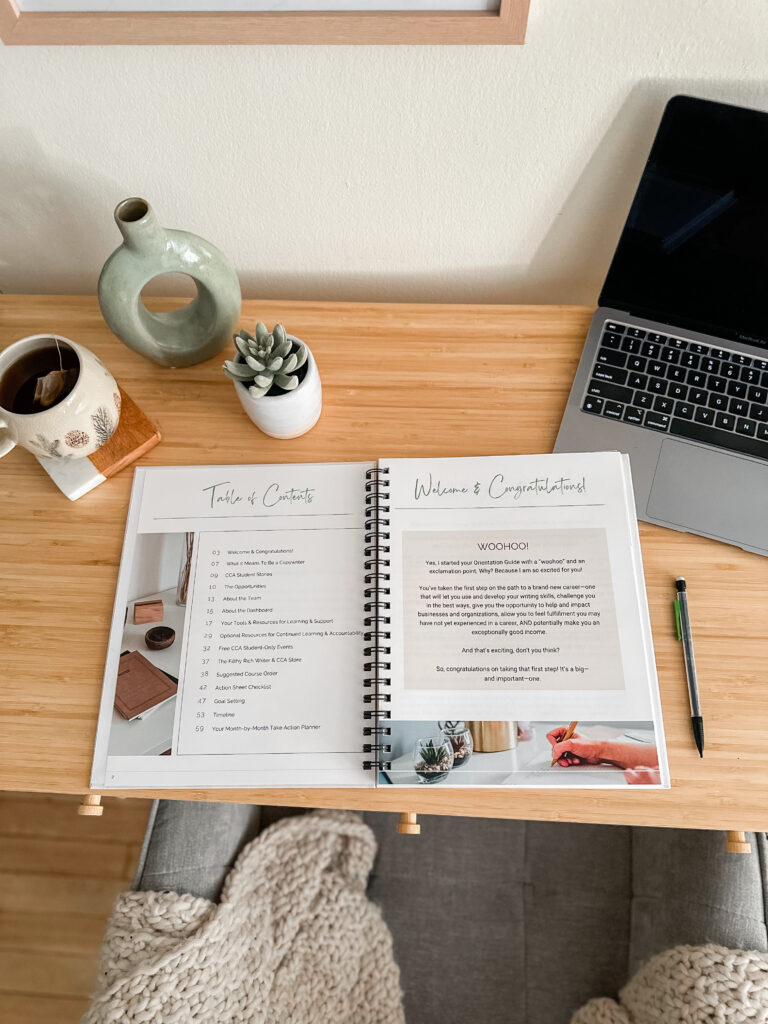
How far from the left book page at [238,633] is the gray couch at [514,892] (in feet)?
0.77

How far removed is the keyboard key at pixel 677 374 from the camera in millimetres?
741

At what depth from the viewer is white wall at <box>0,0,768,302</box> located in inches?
24.4

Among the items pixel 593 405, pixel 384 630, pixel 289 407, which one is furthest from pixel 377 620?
pixel 593 405

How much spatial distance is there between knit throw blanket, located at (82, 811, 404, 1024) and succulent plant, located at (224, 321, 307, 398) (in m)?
0.56

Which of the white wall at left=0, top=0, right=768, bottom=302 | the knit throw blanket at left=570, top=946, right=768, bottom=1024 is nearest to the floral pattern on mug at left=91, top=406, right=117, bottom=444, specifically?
the white wall at left=0, top=0, right=768, bottom=302

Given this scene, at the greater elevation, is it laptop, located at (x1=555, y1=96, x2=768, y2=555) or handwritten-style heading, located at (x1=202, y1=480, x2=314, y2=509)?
laptop, located at (x1=555, y1=96, x2=768, y2=555)

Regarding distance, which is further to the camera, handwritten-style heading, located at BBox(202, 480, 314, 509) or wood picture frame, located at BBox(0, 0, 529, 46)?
handwritten-style heading, located at BBox(202, 480, 314, 509)

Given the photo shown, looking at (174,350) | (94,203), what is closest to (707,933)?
(174,350)

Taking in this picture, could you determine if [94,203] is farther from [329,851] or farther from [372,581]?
[329,851]

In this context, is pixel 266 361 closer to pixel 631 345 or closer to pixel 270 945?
pixel 631 345

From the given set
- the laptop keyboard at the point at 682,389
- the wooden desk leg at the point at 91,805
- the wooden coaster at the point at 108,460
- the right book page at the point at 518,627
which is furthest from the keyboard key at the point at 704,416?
the wooden desk leg at the point at 91,805

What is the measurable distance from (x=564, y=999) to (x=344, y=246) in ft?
3.17

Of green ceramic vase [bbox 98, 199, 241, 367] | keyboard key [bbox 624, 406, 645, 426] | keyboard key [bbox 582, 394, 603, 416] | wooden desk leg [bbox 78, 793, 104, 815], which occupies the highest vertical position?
green ceramic vase [bbox 98, 199, 241, 367]

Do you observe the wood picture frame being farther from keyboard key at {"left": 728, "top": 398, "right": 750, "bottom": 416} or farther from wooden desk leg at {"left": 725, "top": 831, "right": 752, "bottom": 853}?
wooden desk leg at {"left": 725, "top": 831, "right": 752, "bottom": 853}
